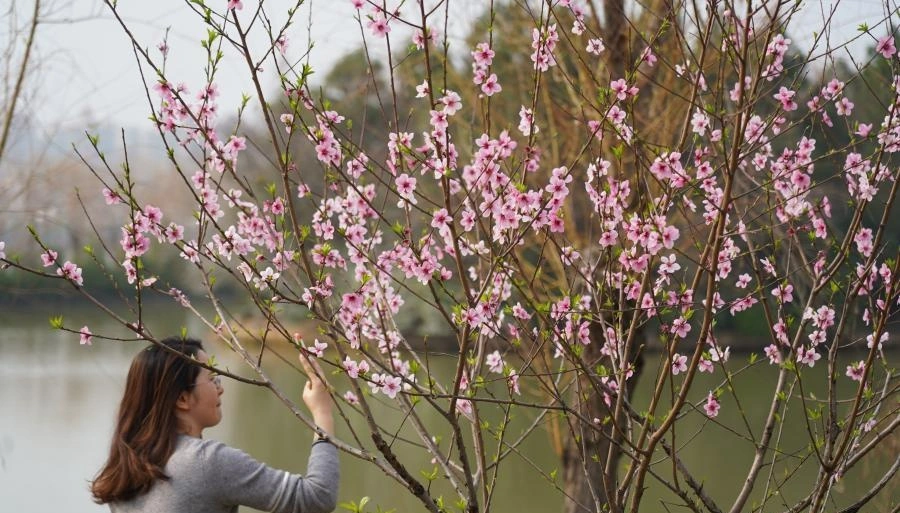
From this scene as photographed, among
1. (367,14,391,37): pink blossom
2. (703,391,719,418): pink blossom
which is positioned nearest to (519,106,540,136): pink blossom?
(367,14,391,37): pink blossom

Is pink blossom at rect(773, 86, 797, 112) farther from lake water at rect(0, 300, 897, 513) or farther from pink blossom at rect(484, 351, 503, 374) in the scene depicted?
lake water at rect(0, 300, 897, 513)

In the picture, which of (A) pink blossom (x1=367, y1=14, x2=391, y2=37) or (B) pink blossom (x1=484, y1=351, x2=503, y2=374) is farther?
(B) pink blossom (x1=484, y1=351, x2=503, y2=374)

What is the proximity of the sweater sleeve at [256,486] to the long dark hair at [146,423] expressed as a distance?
3.3 inches

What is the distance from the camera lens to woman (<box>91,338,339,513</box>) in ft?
4.79

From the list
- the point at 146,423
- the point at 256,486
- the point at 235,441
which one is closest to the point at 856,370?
the point at 256,486

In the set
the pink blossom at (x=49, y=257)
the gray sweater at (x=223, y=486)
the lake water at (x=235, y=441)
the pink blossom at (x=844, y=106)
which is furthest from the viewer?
the lake water at (x=235, y=441)

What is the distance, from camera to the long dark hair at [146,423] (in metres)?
1.49

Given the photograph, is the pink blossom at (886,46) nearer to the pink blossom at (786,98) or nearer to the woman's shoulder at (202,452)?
the pink blossom at (786,98)

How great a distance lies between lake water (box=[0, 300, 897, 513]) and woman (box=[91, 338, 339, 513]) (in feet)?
7.54

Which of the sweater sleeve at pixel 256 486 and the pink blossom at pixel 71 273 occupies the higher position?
the pink blossom at pixel 71 273

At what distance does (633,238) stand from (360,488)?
14.3 ft

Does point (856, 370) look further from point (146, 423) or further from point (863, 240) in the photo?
point (146, 423)

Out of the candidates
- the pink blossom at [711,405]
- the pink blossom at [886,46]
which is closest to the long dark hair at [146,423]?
the pink blossom at [711,405]

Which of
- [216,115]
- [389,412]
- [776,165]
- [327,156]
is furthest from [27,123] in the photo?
[389,412]
